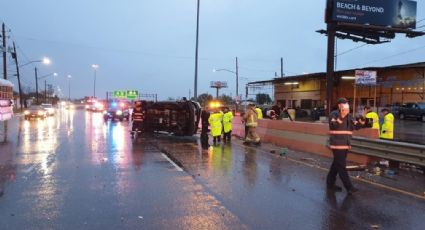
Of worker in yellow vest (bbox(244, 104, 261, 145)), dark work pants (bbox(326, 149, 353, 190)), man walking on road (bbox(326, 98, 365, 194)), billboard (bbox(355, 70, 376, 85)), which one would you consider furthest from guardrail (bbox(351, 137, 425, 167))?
billboard (bbox(355, 70, 376, 85))

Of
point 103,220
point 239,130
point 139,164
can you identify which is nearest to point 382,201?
point 103,220

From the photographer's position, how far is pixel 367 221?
266 inches

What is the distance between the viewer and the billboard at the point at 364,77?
20.7m

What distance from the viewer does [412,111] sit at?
41.4 metres

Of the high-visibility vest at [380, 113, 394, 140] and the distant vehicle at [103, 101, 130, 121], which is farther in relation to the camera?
the distant vehicle at [103, 101, 130, 121]

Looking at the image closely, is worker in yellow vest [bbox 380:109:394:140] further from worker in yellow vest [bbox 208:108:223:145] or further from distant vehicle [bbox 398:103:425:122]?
distant vehicle [bbox 398:103:425:122]

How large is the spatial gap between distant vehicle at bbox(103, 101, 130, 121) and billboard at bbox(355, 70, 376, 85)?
26.0m

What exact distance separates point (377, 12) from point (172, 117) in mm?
22741

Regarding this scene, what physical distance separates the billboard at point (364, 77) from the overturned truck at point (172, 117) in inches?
282

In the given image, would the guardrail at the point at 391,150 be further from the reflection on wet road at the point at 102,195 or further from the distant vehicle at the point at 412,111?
the distant vehicle at the point at 412,111

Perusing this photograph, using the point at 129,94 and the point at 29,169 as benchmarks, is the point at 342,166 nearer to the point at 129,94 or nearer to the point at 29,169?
the point at 29,169

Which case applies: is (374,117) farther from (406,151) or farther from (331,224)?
(331,224)

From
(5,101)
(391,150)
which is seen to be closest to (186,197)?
(391,150)

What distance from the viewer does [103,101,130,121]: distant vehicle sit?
1671 inches
